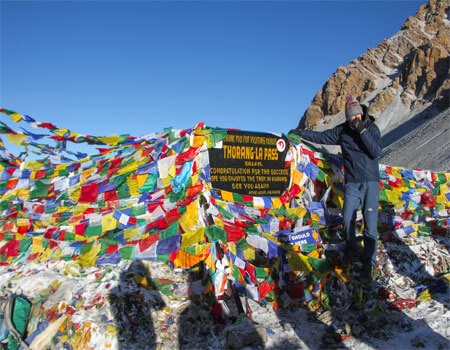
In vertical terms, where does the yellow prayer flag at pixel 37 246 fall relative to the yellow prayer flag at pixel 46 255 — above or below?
above

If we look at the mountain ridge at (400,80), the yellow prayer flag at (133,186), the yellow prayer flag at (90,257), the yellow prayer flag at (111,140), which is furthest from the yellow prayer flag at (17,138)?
the mountain ridge at (400,80)

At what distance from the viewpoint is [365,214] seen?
5.96m

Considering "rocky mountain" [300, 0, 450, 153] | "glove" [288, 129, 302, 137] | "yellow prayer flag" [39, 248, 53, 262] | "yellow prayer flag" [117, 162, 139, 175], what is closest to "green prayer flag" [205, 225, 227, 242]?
"yellow prayer flag" [117, 162, 139, 175]

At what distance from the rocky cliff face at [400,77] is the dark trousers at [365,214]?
6063 centimetres

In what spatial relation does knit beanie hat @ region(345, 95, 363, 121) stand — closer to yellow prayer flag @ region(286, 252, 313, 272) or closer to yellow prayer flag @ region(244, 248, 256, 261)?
yellow prayer flag @ region(286, 252, 313, 272)

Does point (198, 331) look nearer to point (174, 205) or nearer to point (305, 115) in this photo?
point (174, 205)

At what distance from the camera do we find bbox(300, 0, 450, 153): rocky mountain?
6556 cm

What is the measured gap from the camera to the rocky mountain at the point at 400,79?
6556cm

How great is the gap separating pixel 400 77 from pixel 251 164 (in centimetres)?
7887

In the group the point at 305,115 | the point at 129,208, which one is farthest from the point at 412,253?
the point at 305,115

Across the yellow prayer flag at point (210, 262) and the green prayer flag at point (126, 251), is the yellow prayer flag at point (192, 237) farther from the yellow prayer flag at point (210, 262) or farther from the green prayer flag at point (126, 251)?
the green prayer flag at point (126, 251)

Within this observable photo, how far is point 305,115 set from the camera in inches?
3942

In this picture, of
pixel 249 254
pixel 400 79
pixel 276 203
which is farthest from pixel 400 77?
pixel 249 254

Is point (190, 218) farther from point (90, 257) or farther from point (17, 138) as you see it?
point (17, 138)
